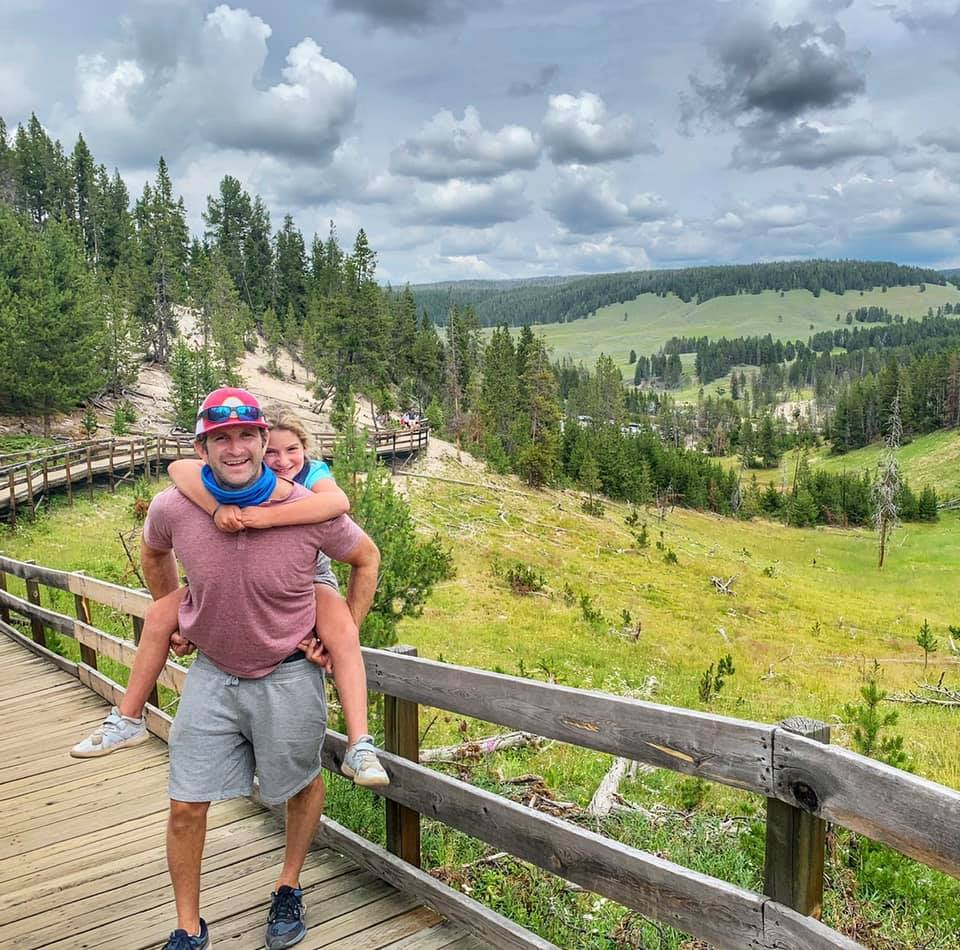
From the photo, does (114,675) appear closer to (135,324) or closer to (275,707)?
(275,707)

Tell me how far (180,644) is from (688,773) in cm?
215

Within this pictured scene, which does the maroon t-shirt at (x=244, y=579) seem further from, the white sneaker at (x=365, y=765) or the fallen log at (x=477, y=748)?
the fallen log at (x=477, y=748)

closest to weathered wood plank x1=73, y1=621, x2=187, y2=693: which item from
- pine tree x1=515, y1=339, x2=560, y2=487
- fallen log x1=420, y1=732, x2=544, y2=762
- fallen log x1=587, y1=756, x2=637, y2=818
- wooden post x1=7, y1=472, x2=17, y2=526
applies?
fallen log x1=420, y1=732, x2=544, y2=762

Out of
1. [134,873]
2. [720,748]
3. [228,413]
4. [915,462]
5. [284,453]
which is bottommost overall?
[915,462]

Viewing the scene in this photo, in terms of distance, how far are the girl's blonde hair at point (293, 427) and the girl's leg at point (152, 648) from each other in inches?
33.2

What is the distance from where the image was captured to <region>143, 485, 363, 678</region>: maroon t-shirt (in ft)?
9.98

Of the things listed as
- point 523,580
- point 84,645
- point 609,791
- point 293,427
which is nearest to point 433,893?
point 293,427

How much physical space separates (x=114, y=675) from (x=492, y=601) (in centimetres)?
1713

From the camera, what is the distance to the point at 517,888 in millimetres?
Answer: 4391

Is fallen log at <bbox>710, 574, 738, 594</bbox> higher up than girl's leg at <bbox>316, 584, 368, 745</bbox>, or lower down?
lower down

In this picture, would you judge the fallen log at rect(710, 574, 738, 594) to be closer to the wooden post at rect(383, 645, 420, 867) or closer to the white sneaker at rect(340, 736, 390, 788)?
the wooden post at rect(383, 645, 420, 867)

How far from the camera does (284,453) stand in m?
3.62

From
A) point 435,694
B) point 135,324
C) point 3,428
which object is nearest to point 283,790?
point 435,694

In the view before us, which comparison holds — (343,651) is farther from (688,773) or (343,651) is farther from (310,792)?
(688,773)
